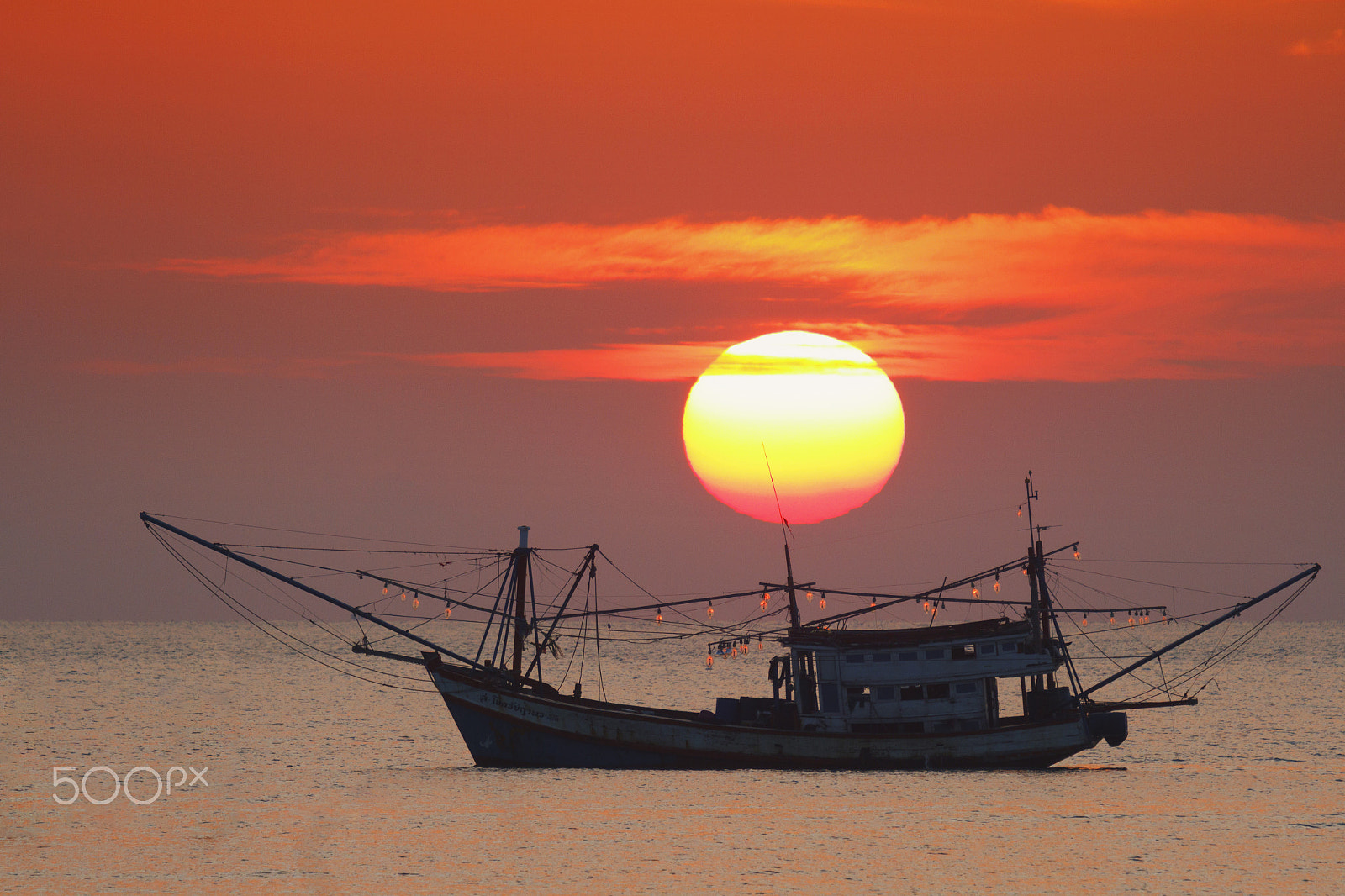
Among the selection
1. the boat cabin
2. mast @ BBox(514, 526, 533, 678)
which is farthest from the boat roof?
mast @ BBox(514, 526, 533, 678)

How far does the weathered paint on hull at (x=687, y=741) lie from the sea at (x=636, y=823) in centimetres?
75

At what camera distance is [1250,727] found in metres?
86.1

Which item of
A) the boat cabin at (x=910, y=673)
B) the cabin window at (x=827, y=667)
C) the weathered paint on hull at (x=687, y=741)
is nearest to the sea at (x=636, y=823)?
the weathered paint on hull at (x=687, y=741)

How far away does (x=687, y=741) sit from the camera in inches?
2079

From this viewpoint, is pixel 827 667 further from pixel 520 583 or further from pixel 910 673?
pixel 520 583

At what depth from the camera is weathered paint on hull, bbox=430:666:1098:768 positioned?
5228 cm

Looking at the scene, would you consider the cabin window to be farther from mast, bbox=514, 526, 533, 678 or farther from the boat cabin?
mast, bbox=514, 526, 533, 678

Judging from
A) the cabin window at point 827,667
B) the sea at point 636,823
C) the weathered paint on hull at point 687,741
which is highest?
the cabin window at point 827,667

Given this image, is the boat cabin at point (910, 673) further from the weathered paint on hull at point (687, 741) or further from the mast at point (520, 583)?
the mast at point (520, 583)

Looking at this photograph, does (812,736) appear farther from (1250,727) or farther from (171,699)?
(171,699)

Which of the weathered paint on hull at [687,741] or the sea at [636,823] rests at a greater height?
the weathered paint on hull at [687,741]

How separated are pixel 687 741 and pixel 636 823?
10.6 meters

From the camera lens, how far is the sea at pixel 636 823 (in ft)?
114

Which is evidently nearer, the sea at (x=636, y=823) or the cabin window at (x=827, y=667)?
the sea at (x=636, y=823)
